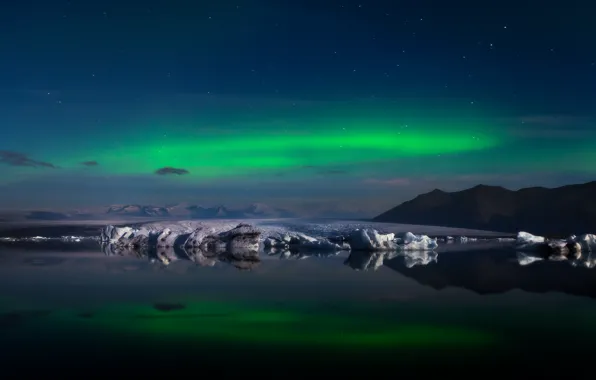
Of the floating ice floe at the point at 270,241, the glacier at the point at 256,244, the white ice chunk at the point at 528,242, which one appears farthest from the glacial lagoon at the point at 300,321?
the white ice chunk at the point at 528,242

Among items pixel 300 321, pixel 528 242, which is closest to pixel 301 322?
pixel 300 321

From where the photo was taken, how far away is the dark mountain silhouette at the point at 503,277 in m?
14.1

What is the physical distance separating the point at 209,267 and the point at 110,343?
38.9 feet

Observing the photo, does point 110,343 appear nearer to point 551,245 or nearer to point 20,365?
point 20,365

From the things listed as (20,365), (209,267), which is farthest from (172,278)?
(20,365)

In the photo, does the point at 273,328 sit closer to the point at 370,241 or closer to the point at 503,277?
the point at 503,277

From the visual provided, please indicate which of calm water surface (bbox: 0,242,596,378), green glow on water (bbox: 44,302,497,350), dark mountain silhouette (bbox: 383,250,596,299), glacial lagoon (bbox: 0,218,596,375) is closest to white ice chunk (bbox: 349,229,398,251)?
dark mountain silhouette (bbox: 383,250,596,299)

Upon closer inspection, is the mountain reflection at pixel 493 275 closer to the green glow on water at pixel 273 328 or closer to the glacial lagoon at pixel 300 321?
the glacial lagoon at pixel 300 321

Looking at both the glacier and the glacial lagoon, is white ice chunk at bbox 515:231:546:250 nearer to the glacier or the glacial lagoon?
the glacier

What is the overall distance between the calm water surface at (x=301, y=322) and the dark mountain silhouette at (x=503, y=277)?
0.07m

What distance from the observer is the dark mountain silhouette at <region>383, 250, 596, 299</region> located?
14133 mm

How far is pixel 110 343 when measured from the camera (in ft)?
26.8

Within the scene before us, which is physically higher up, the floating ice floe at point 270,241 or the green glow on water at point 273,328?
the floating ice floe at point 270,241

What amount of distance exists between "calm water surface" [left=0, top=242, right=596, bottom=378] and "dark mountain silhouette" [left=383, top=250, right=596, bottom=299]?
7 centimetres
